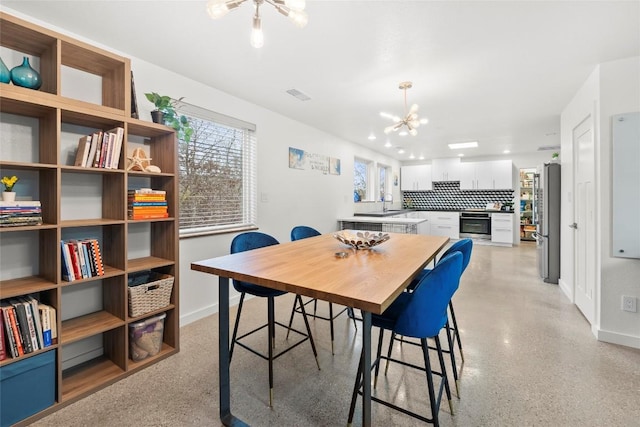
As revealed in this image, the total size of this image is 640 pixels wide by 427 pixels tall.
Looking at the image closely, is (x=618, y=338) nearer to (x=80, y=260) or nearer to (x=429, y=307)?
(x=429, y=307)

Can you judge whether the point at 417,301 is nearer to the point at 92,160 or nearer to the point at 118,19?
the point at 92,160

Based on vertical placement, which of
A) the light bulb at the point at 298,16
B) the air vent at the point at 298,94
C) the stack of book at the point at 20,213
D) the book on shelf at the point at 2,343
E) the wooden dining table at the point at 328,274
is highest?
the air vent at the point at 298,94

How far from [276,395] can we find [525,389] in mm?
1576

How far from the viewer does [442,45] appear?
2.22m

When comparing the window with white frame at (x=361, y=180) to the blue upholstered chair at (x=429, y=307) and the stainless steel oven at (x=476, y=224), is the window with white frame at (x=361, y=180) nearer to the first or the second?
the stainless steel oven at (x=476, y=224)

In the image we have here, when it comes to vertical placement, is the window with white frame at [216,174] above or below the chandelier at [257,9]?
below

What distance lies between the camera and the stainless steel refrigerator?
399 centimetres

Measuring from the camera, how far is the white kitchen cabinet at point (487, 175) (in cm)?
721

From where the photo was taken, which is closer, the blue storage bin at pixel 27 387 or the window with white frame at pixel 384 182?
the blue storage bin at pixel 27 387

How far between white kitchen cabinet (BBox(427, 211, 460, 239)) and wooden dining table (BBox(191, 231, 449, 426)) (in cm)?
601

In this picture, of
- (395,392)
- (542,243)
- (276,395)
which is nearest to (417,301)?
(395,392)

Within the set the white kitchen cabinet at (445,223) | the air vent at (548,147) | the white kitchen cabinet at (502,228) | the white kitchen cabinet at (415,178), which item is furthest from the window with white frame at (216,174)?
the air vent at (548,147)

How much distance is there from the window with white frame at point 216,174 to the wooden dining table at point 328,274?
53.8 inches

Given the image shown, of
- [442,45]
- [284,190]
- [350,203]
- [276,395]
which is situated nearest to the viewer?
[276,395]
